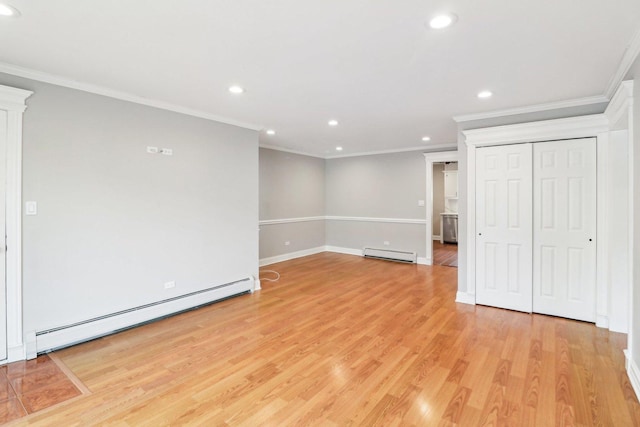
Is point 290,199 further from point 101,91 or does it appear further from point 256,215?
point 101,91

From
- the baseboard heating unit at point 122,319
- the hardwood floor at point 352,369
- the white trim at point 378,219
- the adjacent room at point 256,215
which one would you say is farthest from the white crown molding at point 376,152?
the hardwood floor at point 352,369

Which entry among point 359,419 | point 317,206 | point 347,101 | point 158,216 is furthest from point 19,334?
point 317,206

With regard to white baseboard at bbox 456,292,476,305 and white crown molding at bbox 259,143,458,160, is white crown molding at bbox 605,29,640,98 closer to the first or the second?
white baseboard at bbox 456,292,476,305

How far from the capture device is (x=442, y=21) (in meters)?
1.94

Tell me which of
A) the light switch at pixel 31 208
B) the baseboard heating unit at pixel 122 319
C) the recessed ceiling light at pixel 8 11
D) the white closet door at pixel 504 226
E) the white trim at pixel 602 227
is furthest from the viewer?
the white closet door at pixel 504 226

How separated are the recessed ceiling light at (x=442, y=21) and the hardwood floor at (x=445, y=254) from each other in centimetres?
541

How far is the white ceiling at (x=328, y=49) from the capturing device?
6.06 feet

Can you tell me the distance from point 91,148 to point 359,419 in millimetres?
3310

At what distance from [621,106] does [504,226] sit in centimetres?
164

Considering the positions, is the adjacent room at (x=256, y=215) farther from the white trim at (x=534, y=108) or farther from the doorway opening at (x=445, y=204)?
the doorway opening at (x=445, y=204)

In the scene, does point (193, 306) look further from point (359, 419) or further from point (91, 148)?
point (359, 419)

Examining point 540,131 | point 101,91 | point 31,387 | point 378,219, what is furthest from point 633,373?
point 378,219

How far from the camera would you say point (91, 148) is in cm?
307

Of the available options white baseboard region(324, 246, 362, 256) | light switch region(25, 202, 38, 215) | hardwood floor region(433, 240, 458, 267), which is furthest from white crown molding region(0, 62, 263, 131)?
hardwood floor region(433, 240, 458, 267)
